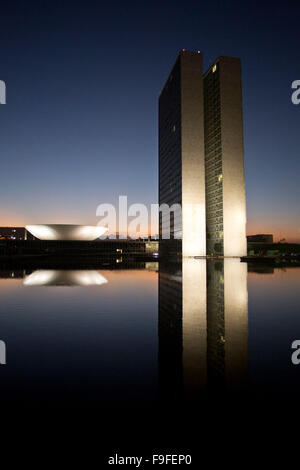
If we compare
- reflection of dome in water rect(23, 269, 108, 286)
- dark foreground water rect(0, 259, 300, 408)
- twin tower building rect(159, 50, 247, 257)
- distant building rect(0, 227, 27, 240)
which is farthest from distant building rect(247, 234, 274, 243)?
distant building rect(0, 227, 27, 240)

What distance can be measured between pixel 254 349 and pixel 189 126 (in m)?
46.7

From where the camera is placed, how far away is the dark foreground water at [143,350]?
2549 mm

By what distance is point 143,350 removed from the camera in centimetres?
362

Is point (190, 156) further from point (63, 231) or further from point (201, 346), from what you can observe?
point (201, 346)

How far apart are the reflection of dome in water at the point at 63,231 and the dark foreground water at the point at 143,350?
137 ft

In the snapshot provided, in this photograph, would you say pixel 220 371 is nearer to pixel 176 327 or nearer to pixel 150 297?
pixel 176 327

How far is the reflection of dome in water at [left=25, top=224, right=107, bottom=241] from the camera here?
4744 centimetres

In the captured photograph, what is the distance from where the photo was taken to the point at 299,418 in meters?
2.10

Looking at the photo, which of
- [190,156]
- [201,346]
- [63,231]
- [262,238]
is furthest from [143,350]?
[262,238]

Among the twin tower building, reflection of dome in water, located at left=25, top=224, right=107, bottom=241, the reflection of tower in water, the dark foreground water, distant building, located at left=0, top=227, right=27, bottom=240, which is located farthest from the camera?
distant building, located at left=0, top=227, right=27, bottom=240

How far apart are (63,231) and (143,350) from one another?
46404mm

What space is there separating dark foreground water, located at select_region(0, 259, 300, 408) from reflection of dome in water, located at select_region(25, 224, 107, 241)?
41874 millimetres

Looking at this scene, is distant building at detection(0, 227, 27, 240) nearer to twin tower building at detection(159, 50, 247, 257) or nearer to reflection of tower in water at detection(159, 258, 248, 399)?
twin tower building at detection(159, 50, 247, 257)

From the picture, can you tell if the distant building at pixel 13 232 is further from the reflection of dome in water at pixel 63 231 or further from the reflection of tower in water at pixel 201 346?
the reflection of tower in water at pixel 201 346
